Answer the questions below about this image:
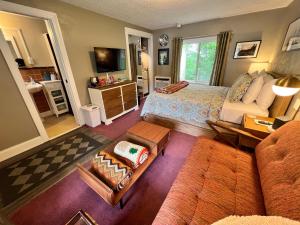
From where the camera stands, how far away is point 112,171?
122cm

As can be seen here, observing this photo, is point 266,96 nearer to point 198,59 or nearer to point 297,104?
point 297,104

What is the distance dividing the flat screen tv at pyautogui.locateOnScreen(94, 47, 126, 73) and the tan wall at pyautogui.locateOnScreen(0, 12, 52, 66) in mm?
1660

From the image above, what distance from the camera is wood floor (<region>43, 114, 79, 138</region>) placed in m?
2.64

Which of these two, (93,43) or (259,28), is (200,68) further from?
(93,43)

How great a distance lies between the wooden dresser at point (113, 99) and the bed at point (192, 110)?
2.34 feet

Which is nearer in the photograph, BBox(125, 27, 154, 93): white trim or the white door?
the white door

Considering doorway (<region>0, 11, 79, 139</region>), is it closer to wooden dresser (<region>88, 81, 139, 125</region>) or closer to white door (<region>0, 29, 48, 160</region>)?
white door (<region>0, 29, 48, 160</region>)

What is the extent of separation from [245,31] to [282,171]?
12.2 ft

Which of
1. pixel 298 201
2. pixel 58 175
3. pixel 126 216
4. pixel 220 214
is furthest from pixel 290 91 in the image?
pixel 58 175

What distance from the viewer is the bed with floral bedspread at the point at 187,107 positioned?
215 cm

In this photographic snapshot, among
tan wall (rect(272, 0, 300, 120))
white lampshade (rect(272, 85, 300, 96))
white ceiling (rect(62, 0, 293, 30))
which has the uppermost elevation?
white ceiling (rect(62, 0, 293, 30))

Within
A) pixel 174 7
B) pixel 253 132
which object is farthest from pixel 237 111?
pixel 174 7

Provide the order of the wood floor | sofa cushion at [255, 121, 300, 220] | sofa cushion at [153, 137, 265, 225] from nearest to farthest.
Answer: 1. sofa cushion at [255, 121, 300, 220]
2. sofa cushion at [153, 137, 265, 225]
3. the wood floor

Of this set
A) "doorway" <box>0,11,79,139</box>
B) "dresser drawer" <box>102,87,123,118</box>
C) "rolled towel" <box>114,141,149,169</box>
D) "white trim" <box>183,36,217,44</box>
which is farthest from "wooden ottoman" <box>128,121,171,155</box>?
"white trim" <box>183,36,217,44</box>
